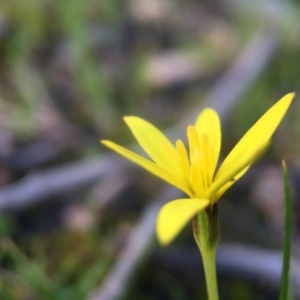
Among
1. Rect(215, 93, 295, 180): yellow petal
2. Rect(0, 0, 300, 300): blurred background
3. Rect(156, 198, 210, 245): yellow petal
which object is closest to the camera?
Rect(156, 198, 210, 245): yellow petal

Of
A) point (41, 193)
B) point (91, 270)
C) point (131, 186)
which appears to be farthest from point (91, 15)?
point (91, 270)

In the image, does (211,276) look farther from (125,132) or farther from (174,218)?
(125,132)

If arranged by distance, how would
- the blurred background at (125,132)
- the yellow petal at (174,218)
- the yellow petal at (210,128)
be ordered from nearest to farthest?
the yellow petal at (174,218) → the yellow petal at (210,128) → the blurred background at (125,132)

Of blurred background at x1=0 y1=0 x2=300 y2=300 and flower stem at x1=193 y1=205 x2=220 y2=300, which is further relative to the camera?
blurred background at x1=0 y1=0 x2=300 y2=300

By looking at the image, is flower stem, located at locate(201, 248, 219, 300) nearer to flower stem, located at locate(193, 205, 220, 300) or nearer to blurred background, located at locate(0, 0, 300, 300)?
flower stem, located at locate(193, 205, 220, 300)

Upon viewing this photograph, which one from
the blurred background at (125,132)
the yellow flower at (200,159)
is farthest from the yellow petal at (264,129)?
the blurred background at (125,132)

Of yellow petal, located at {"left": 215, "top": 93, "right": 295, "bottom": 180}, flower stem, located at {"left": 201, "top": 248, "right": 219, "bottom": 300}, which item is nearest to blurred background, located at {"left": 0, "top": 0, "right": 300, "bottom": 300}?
flower stem, located at {"left": 201, "top": 248, "right": 219, "bottom": 300}

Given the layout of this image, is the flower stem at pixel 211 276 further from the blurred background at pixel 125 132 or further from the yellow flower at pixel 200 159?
the blurred background at pixel 125 132

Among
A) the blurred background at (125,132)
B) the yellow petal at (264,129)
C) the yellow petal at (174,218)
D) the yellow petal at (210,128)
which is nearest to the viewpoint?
the yellow petal at (174,218)
